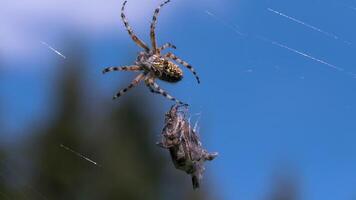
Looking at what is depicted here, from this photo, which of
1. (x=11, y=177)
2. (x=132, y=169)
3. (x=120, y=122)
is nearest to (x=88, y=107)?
(x=120, y=122)

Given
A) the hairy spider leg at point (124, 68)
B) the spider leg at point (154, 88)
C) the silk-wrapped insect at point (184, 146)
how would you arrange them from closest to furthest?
the silk-wrapped insect at point (184, 146)
the spider leg at point (154, 88)
the hairy spider leg at point (124, 68)

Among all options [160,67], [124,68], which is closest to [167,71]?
[160,67]

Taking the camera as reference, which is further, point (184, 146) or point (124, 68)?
point (124, 68)

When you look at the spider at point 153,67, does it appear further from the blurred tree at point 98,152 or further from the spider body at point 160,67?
the blurred tree at point 98,152

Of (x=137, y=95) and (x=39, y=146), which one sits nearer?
(x=39, y=146)

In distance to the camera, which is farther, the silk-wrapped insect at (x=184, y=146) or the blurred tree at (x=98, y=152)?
the blurred tree at (x=98, y=152)

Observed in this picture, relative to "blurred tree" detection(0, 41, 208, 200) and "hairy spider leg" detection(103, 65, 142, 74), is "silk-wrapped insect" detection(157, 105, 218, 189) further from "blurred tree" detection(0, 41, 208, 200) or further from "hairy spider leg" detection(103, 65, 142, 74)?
"blurred tree" detection(0, 41, 208, 200)

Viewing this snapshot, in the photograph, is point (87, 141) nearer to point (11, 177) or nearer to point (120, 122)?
point (120, 122)

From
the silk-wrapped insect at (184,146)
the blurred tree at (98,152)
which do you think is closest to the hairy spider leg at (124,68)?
the silk-wrapped insect at (184,146)

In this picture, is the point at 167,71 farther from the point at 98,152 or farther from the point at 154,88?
the point at 98,152
